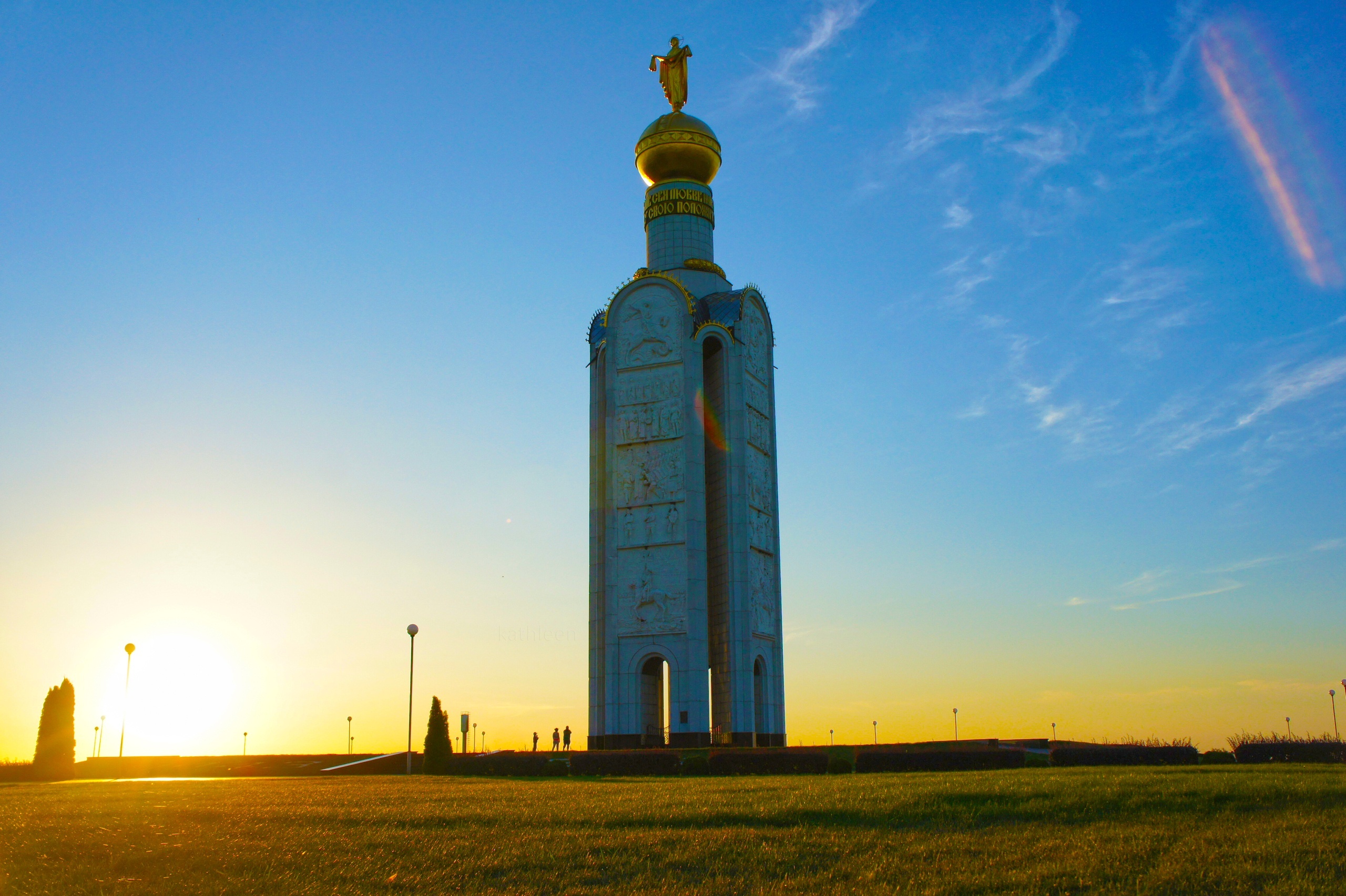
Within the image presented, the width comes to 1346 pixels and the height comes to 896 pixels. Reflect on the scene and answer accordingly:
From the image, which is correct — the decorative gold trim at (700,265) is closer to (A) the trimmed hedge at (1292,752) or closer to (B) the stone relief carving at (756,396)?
(B) the stone relief carving at (756,396)

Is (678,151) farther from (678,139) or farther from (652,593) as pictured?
(652,593)

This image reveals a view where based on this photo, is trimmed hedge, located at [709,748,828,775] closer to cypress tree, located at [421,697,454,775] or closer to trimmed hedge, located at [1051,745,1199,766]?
trimmed hedge, located at [1051,745,1199,766]

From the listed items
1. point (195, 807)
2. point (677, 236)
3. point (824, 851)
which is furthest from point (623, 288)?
point (824, 851)

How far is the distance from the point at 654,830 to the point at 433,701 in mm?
20851

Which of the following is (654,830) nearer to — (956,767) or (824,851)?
(824,851)

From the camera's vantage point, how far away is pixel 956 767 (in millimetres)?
21484

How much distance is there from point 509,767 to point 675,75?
35.6 m

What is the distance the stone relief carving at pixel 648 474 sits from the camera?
45688 millimetres

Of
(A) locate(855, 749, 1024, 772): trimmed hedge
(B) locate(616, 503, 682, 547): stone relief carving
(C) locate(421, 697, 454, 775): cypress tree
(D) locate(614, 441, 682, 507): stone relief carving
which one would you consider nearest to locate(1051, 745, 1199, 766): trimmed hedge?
(A) locate(855, 749, 1024, 772): trimmed hedge

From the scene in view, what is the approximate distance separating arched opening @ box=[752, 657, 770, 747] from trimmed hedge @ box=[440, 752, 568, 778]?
16725mm

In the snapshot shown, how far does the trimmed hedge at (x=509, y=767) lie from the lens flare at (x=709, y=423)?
19.0m

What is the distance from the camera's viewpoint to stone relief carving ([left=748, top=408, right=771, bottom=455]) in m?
48.0

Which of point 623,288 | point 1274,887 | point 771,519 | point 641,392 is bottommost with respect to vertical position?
point 1274,887

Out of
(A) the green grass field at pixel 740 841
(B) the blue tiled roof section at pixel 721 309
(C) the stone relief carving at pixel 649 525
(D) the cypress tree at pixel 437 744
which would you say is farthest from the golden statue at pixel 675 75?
(A) the green grass field at pixel 740 841
